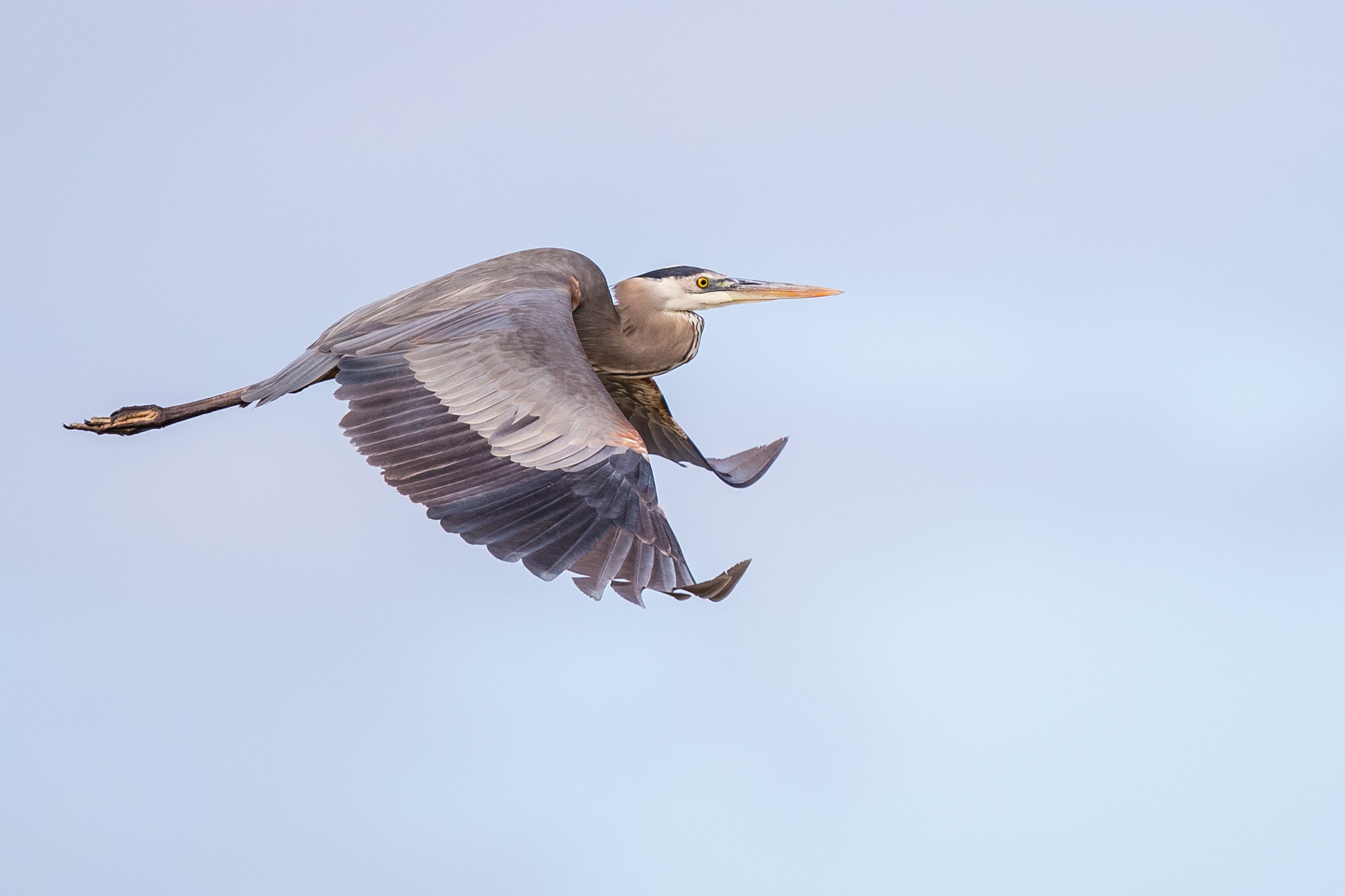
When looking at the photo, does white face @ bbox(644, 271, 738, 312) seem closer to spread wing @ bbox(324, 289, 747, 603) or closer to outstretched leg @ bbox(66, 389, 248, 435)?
spread wing @ bbox(324, 289, 747, 603)

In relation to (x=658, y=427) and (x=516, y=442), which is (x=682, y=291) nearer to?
(x=658, y=427)

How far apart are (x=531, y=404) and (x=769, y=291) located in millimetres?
2780

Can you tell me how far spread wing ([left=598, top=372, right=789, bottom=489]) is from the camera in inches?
401

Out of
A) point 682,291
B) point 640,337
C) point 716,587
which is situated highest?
point 682,291

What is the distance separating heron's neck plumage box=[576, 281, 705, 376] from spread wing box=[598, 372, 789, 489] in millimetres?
180

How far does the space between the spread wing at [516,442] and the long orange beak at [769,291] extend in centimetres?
174

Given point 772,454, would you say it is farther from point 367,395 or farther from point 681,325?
point 367,395

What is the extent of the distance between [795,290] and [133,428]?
14.2 ft

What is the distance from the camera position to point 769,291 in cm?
1049

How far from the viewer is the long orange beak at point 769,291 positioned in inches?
409

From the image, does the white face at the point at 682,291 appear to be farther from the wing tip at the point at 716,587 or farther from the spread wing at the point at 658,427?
the wing tip at the point at 716,587

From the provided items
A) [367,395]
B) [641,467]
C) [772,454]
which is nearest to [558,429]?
[641,467]

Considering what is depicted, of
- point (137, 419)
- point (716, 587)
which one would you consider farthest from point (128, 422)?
point (716, 587)

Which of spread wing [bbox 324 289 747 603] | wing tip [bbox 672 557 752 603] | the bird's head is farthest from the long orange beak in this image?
wing tip [bbox 672 557 752 603]
